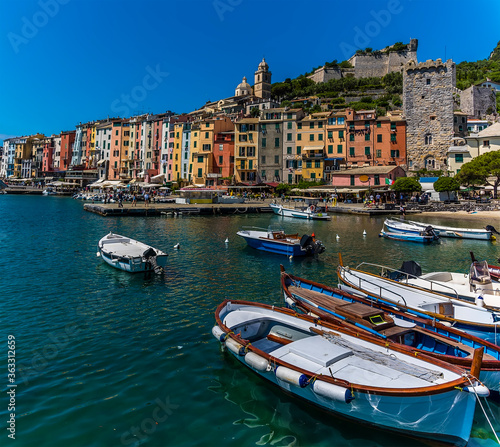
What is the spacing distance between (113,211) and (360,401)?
155 ft

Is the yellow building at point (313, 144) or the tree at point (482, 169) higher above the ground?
the yellow building at point (313, 144)

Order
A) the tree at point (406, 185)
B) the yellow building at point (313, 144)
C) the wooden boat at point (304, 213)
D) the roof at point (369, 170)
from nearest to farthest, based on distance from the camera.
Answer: the wooden boat at point (304, 213)
the tree at point (406, 185)
the roof at point (369, 170)
the yellow building at point (313, 144)

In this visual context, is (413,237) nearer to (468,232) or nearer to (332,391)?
(468,232)

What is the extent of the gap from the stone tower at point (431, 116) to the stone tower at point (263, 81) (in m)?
57.6

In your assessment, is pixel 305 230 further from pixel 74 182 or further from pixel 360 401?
pixel 74 182

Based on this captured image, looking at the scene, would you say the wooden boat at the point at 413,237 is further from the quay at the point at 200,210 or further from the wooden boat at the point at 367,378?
the wooden boat at the point at 367,378

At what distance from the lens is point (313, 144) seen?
71.1m

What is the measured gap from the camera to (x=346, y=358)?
8047 mm

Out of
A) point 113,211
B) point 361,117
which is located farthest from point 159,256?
point 361,117

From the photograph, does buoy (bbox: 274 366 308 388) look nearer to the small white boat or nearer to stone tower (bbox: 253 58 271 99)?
the small white boat

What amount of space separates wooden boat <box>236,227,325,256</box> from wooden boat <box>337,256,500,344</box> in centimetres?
1061

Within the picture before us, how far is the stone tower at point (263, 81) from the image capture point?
120m

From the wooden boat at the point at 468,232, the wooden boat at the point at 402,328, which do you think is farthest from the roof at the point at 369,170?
the wooden boat at the point at 402,328

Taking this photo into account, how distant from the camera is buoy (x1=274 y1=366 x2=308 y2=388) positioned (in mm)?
7293
